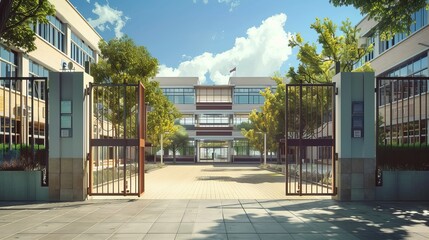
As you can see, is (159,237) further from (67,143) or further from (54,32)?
(54,32)

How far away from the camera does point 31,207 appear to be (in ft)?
37.6

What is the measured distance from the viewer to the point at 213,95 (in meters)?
67.0

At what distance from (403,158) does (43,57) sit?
27.3m

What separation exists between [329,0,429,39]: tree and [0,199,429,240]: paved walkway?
5.98 metres

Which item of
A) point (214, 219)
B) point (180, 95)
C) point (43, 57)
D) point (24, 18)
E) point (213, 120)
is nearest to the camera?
point (214, 219)

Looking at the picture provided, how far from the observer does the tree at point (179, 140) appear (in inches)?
2384

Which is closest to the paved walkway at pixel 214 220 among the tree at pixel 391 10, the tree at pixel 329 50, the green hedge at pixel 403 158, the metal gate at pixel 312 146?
the metal gate at pixel 312 146

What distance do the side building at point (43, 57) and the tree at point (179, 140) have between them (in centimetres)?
1783

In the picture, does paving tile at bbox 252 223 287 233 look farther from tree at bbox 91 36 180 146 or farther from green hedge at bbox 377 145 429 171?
tree at bbox 91 36 180 146

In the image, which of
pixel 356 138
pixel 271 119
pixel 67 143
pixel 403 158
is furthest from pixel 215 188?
pixel 271 119

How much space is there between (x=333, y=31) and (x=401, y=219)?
16.5 metres

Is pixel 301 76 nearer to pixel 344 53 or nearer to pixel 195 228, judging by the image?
pixel 344 53

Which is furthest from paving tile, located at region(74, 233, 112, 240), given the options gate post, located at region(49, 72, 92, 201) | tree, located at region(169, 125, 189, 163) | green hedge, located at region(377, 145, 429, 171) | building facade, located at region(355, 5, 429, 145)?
tree, located at region(169, 125, 189, 163)

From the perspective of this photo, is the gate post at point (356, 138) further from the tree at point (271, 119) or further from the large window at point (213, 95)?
the large window at point (213, 95)
